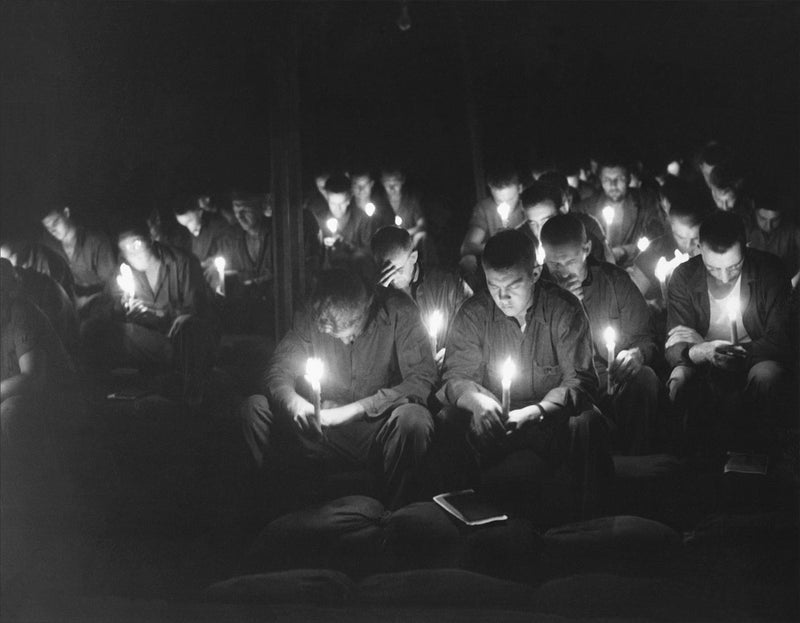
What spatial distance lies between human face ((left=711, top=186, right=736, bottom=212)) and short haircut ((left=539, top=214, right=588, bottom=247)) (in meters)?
1.02

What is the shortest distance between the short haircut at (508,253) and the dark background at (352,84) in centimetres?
146

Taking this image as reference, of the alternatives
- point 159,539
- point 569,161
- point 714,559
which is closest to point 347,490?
point 159,539

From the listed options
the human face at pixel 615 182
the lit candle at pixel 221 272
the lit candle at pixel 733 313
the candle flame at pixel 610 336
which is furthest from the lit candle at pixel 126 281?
the lit candle at pixel 733 313

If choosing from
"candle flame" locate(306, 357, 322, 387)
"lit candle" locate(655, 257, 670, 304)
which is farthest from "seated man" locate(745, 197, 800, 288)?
"candle flame" locate(306, 357, 322, 387)

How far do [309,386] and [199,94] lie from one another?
244 centimetres

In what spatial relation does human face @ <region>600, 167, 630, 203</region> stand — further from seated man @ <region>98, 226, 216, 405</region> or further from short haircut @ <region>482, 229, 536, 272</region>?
seated man @ <region>98, 226, 216, 405</region>

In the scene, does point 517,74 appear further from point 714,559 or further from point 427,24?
point 714,559

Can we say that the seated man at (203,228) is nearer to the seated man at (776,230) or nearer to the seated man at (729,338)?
the seated man at (729,338)

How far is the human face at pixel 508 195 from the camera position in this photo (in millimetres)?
5959

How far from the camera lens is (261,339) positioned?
18.0 feet

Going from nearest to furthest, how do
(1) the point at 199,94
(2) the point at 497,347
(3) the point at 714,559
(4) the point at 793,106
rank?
(3) the point at 714,559
(2) the point at 497,347
(4) the point at 793,106
(1) the point at 199,94

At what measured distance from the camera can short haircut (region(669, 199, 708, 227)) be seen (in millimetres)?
5406

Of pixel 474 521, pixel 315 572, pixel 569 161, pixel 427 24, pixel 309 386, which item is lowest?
pixel 315 572

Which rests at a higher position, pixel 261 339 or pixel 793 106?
pixel 793 106
